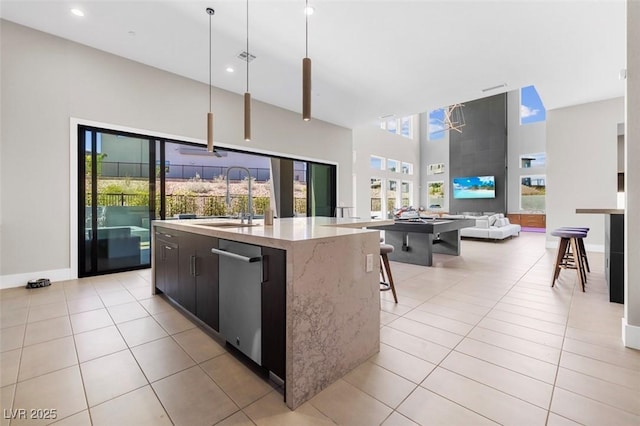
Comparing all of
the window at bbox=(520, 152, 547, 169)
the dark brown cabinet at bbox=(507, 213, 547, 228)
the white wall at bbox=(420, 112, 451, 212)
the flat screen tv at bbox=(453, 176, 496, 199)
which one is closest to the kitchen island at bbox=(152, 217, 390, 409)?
the flat screen tv at bbox=(453, 176, 496, 199)

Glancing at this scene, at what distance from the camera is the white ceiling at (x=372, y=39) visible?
3.13 metres

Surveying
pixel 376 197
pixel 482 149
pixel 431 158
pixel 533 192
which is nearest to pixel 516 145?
pixel 482 149

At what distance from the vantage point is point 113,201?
169 inches

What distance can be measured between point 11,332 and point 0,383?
36.2 inches

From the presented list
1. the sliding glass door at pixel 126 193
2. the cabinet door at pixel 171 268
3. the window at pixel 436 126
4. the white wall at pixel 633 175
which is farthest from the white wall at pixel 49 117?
the window at pixel 436 126

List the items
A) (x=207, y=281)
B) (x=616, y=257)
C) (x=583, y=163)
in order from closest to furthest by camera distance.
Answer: (x=207, y=281) < (x=616, y=257) < (x=583, y=163)

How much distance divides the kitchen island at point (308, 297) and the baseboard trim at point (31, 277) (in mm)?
2959

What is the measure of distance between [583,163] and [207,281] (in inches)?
316

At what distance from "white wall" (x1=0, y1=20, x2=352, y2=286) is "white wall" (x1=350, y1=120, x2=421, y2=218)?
5136 mm

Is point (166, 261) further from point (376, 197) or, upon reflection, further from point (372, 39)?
point (376, 197)

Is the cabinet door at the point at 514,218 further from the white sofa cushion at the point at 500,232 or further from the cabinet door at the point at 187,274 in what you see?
the cabinet door at the point at 187,274

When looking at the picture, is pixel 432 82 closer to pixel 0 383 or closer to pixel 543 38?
pixel 543 38

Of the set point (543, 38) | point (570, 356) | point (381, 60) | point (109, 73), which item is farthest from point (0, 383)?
point (543, 38)

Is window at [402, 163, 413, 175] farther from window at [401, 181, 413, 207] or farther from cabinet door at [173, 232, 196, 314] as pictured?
cabinet door at [173, 232, 196, 314]
